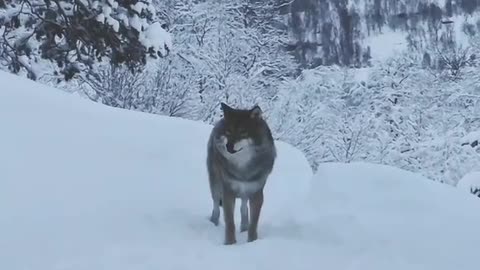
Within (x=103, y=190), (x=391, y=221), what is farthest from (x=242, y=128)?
(x=103, y=190)

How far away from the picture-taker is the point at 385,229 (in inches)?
172

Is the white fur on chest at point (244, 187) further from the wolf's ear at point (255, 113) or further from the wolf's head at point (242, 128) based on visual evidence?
the wolf's ear at point (255, 113)

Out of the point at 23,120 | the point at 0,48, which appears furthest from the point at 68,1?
the point at 0,48

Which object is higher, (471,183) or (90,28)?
(90,28)

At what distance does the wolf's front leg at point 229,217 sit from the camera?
182 inches

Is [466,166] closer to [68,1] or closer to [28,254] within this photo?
[68,1]

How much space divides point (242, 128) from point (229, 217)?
0.64 meters

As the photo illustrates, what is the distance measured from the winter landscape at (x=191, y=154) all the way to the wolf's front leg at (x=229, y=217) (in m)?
0.11

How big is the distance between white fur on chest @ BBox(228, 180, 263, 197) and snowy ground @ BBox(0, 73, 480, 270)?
1.13 feet

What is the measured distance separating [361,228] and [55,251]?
6.42 ft

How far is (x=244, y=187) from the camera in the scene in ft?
15.3

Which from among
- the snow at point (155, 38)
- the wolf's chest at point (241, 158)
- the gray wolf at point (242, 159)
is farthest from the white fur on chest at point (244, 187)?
the snow at point (155, 38)

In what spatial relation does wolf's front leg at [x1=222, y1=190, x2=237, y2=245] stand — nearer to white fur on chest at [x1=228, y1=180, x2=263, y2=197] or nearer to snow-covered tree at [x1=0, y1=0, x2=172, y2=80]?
white fur on chest at [x1=228, y1=180, x2=263, y2=197]

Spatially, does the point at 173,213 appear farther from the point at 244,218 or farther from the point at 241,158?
the point at 241,158
